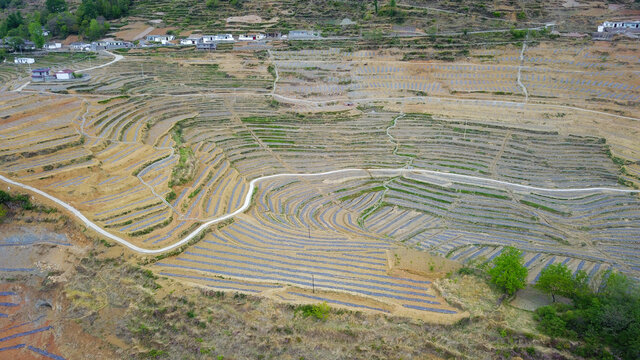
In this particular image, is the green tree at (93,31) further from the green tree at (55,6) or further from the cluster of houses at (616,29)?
the cluster of houses at (616,29)

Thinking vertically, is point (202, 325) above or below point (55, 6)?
below

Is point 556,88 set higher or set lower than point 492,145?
higher

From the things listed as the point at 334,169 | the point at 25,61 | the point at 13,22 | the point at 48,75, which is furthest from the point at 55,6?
the point at 334,169

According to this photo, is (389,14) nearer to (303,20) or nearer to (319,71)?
(303,20)

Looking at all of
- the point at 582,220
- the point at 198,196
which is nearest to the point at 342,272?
the point at 198,196

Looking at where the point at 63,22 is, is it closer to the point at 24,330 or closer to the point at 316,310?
the point at 24,330

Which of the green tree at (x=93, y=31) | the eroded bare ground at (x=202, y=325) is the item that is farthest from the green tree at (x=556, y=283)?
the green tree at (x=93, y=31)
